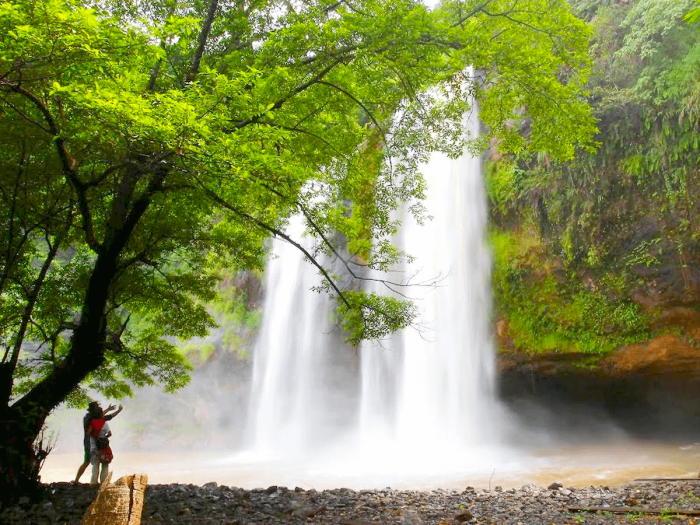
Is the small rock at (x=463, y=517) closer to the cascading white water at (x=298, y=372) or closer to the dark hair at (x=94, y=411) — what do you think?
the dark hair at (x=94, y=411)

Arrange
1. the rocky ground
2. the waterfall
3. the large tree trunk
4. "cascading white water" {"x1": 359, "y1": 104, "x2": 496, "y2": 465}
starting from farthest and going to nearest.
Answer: "cascading white water" {"x1": 359, "y1": 104, "x2": 496, "y2": 465} → the waterfall → the large tree trunk → the rocky ground

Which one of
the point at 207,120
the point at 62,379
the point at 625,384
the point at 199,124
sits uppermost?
the point at 207,120

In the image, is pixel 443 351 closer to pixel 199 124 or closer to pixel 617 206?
pixel 617 206

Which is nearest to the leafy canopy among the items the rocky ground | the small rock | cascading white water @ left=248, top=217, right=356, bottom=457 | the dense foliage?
the rocky ground

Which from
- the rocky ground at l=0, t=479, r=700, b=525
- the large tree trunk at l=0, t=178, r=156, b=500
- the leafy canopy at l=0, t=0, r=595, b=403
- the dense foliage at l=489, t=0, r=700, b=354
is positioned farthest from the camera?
the dense foliage at l=489, t=0, r=700, b=354

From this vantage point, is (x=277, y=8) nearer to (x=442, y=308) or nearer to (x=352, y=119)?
(x=352, y=119)

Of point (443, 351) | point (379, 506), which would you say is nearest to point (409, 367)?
point (443, 351)

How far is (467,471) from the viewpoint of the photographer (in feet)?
34.4

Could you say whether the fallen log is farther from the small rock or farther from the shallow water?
the shallow water

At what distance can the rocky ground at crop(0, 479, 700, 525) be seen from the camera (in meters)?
5.09

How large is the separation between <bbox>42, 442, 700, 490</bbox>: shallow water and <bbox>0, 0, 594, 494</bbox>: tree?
14.5ft

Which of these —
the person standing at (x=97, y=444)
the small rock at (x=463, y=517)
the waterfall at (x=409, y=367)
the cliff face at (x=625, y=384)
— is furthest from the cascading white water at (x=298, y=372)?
the small rock at (x=463, y=517)

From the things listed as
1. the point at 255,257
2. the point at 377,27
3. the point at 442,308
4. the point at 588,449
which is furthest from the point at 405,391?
the point at 377,27

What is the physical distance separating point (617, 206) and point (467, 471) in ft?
25.5
